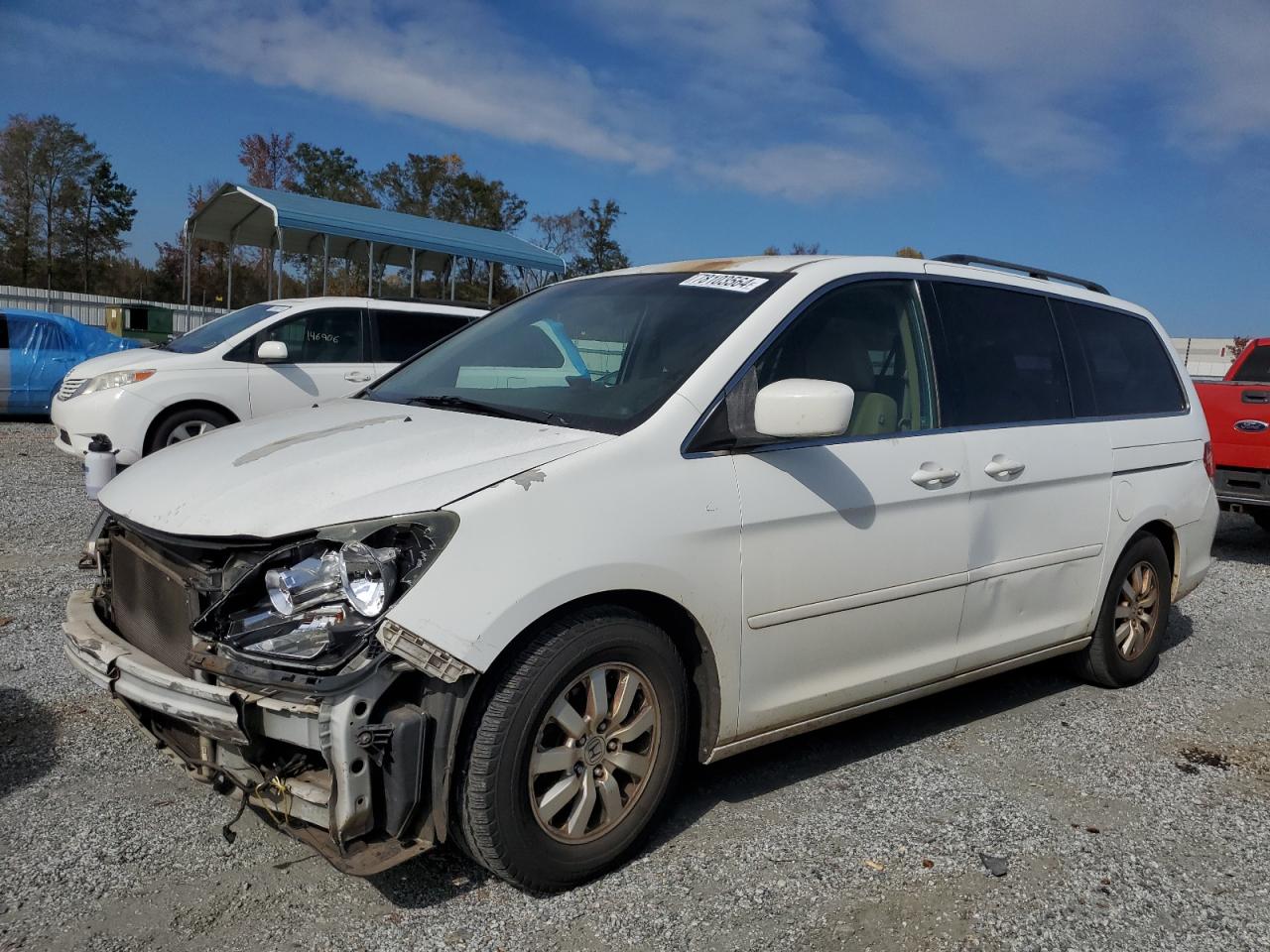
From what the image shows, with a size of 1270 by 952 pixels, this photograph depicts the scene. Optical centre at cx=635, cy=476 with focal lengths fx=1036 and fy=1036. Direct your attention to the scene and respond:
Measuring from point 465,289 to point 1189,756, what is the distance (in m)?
35.4

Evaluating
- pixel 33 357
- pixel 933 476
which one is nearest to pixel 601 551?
pixel 933 476

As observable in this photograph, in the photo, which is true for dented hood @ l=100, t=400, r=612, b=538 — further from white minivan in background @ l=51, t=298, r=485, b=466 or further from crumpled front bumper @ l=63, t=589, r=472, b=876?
white minivan in background @ l=51, t=298, r=485, b=466

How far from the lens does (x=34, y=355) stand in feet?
46.0

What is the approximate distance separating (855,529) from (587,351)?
1154 mm

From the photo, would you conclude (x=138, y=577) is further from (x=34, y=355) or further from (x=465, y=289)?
(x=465, y=289)

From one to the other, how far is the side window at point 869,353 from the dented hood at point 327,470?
0.88m

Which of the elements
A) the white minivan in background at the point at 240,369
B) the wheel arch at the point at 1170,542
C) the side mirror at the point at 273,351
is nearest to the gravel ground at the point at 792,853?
the wheel arch at the point at 1170,542

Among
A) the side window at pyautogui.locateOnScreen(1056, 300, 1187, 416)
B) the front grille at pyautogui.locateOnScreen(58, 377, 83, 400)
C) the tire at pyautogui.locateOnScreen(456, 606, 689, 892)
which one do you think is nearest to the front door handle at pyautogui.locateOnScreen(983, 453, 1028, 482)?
the side window at pyautogui.locateOnScreen(1056, 300, 1187, 416)

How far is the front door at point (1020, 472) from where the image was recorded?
3.94m

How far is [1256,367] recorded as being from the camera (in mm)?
10148

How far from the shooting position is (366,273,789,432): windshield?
10.8ft

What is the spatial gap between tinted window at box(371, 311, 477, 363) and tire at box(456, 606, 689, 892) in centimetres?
754

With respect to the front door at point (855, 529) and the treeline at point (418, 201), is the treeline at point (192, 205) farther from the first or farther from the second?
Result: the front door at point (855, 529)

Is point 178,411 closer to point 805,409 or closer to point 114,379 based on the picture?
point 114,379
